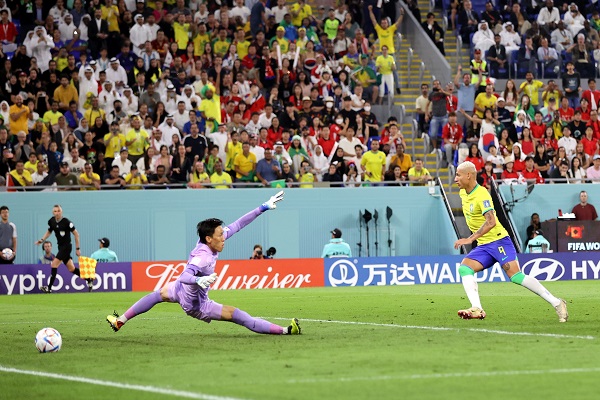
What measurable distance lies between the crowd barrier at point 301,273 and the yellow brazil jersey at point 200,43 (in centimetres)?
723

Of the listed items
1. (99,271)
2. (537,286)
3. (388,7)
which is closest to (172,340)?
(537,286)

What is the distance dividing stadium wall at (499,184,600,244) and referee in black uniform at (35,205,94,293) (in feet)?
40.2

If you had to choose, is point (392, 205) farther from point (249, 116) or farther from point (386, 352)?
point (386, 352)

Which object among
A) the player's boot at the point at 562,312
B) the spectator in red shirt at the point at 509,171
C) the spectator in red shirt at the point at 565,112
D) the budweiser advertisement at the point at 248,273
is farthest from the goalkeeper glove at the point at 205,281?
the spectator in red shirt at the point at 565,112

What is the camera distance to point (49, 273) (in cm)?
2825

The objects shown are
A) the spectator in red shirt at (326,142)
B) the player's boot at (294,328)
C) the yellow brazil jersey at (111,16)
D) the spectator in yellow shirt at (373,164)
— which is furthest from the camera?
the yellow brazil jersey at (111,16)

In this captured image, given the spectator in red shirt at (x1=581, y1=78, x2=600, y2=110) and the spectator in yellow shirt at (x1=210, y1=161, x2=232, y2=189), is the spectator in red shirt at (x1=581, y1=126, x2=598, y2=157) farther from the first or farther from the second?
the spectator in yellow shirt at (x1=210, y1=161, x2=232, y2=189)

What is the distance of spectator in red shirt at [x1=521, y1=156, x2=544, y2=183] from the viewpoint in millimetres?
32094

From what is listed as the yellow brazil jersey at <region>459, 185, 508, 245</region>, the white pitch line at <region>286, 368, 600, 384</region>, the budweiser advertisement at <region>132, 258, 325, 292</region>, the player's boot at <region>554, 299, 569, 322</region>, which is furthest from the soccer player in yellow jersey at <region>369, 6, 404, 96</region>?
the white pitch line at <region>286, 368, 600, 384</region>

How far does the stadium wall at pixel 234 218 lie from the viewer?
98.7ft

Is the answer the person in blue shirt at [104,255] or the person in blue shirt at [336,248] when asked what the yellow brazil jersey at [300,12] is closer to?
the person in blue shirt at [336,248]

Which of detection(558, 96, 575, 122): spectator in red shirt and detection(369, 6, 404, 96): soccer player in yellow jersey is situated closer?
detection(558, 96, 575, 122): spectator in red shirt

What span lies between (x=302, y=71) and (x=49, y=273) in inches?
380

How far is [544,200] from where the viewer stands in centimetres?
3241
